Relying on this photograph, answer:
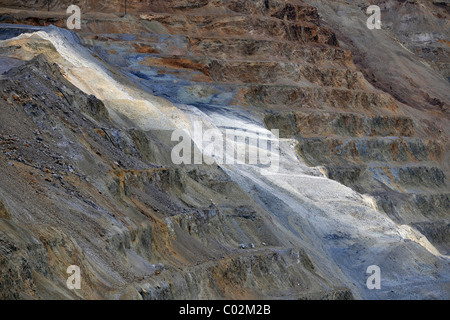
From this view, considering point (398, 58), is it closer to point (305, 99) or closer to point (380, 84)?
point (380, 84)

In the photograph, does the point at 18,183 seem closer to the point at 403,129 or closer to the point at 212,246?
the point at 212,246

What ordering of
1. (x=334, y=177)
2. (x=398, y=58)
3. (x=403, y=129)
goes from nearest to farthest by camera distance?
Answer: (x=334, y=177) → (x=403, y=129) → (x=398, y=58)

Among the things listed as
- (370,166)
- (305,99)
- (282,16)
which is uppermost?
(282,16)

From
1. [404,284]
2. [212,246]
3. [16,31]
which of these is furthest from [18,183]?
[16,31]

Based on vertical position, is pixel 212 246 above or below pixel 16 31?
below

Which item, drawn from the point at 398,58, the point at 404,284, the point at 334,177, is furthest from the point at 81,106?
the point at 398,58

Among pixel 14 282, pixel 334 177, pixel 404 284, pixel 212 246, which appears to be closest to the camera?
pixel 14 282
